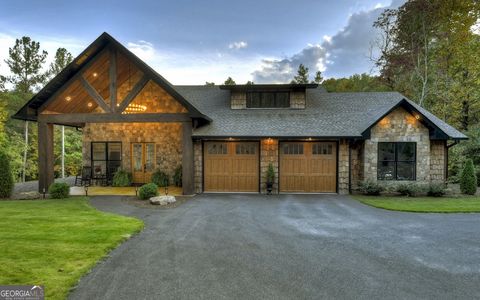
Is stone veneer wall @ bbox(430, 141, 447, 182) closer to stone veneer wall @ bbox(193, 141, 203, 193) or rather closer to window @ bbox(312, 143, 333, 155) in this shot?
window @ bbox(312, 143, 333, 155)

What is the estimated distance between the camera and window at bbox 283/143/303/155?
1374 centimetres

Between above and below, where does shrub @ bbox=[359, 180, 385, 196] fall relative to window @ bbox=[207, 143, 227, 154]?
below

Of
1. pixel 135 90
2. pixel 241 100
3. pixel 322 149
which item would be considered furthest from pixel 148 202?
pixel 322 149

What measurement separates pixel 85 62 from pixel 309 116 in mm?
11545

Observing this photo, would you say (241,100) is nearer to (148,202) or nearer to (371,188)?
(148,202)

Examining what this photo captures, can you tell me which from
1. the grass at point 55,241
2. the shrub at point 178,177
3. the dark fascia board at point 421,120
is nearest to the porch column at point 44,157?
the grass at point 55,241

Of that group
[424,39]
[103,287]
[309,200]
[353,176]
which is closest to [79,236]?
[103,287]

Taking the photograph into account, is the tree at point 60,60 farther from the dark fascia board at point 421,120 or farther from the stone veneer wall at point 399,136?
the stone veneer wall at point 399,136

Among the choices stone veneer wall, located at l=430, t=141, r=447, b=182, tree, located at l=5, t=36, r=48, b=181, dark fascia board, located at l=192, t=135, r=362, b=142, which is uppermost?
tree, located at l=5, t=36, r=48, b=181

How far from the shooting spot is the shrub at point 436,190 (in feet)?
41.4

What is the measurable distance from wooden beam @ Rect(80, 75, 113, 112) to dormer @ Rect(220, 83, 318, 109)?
6737 mm

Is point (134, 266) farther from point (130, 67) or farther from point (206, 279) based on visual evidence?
point (130, 67)

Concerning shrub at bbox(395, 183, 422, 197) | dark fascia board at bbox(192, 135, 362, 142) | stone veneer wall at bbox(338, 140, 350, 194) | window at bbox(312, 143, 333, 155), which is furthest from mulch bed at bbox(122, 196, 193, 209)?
shrub at bbox(395, 183, 422, 197)

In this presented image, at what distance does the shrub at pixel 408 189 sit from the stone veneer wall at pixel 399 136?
1.38 ft
